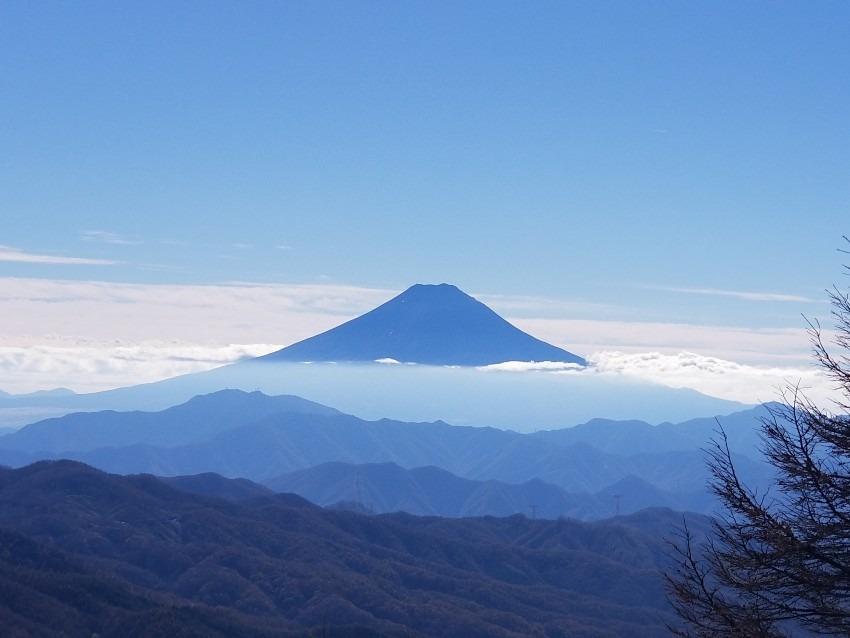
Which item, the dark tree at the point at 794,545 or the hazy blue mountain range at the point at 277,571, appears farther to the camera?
the hazy blue mountain range at the point at 277,571

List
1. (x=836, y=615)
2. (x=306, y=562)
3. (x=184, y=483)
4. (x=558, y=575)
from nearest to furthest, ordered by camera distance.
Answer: (x=836, y=615), (x=306, y=562), (x=558, y=575), (x=184, y=483)

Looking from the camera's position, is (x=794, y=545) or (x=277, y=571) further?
(x=277, y=571)

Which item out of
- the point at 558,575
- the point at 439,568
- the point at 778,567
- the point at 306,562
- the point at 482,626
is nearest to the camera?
the point at 778,567

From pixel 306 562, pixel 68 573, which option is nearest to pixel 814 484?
pixel 68 573

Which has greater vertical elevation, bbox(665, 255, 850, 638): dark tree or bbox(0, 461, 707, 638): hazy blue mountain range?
bbox(665, 255, 850, 638): dark tree

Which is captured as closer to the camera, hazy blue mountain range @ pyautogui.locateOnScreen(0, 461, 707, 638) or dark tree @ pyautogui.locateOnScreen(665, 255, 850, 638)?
dark tree @ pyautogui.locateOnScreen(665, 255, 850, 638)

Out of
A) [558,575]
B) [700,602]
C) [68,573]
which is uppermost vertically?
[700,602]

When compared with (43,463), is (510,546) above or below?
below

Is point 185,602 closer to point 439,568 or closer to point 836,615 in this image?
point 439,568
